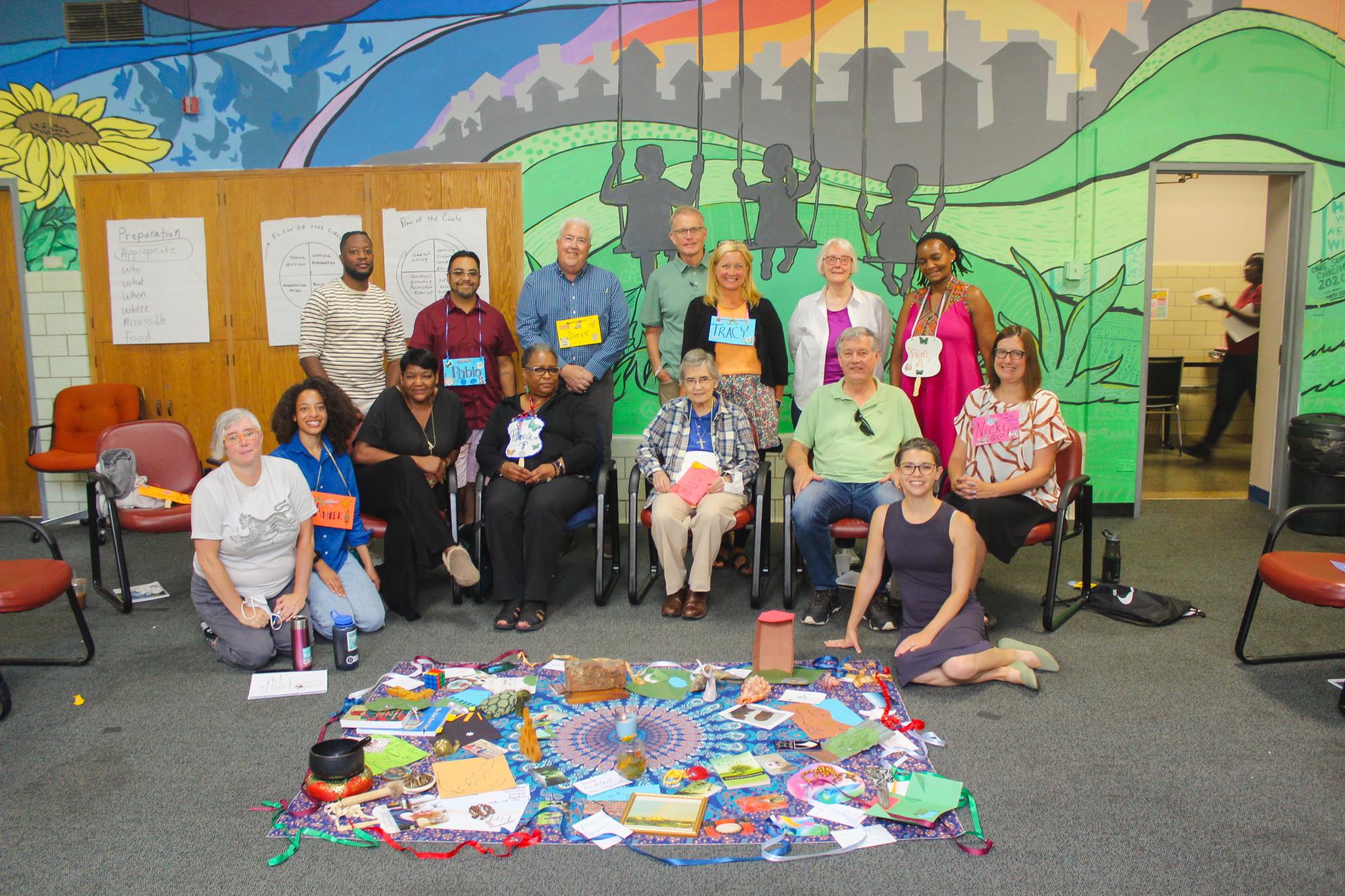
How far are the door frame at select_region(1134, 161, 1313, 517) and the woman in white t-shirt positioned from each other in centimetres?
493

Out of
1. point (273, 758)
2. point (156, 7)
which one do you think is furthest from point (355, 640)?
point (156, 7)

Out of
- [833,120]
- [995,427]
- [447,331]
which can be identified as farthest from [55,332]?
[995,427]

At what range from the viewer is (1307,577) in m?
3.09

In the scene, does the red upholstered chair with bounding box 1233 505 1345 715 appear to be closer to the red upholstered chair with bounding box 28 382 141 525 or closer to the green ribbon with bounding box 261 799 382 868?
the green ribbon with bounding box 261 799 382 868

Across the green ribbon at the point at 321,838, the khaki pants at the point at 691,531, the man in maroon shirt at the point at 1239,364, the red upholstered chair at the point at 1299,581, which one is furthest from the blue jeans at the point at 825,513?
the man in maroon shirt at the point at 1239,364

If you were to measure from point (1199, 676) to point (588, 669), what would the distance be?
217 cm

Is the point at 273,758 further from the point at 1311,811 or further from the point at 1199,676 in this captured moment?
the point at 1199,676

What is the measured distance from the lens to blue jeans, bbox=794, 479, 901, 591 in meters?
3.92

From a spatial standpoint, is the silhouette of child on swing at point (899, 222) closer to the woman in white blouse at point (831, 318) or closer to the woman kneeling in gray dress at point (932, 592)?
the woman in white blouse at point (831, 318)

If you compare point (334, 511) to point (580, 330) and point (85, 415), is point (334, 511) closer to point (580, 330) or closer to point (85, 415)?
point (580, 330)

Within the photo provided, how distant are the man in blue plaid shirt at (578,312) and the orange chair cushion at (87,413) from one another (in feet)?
9.33

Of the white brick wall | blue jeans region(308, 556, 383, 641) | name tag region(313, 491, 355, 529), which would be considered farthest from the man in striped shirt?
the white brick wall

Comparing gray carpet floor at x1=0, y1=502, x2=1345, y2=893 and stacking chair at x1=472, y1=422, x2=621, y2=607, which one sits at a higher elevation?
stacking chair at x1=472, y1=422, x2=621, y2=607

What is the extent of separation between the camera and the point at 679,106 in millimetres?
5633
